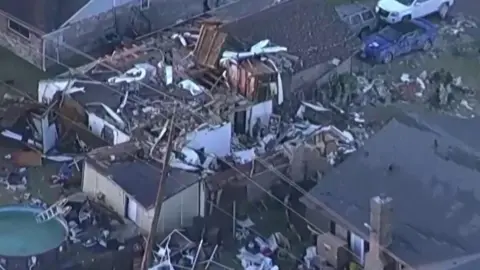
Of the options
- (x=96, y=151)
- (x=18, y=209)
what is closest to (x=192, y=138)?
(x=96, y=151)

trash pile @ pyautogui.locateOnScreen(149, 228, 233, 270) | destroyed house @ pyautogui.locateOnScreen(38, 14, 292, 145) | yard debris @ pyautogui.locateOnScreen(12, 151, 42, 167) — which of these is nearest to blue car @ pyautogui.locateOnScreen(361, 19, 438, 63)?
destroyed house @ pyautogui.locateOnScreen(38, 14, 292, 145)

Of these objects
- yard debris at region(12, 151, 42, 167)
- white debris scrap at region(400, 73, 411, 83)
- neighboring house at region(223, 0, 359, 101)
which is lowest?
yard debris at region(12, 151, 42, 167)

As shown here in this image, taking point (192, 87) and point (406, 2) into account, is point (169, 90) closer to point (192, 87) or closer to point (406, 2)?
point (192, 87)

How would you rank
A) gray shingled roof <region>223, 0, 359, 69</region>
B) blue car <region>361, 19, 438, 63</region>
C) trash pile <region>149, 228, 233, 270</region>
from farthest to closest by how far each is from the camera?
blue car <region>361, 19, 438, 63</region>, gray shingled roof <region>223, 0, 359, 69</region>, trash pile <region>149, 228, 233, 270</region>

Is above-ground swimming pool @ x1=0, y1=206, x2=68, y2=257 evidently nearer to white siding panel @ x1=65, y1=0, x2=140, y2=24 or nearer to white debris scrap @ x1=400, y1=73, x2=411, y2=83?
white siding panel @ x1=65, y1=0, x2=140, y2=24

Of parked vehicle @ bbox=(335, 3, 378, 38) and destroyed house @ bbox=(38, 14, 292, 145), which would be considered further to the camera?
parked vehicle @ bbox=(335, 3, 378, 38)

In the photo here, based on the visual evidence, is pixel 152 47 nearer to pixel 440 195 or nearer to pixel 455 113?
pixel 455 113
